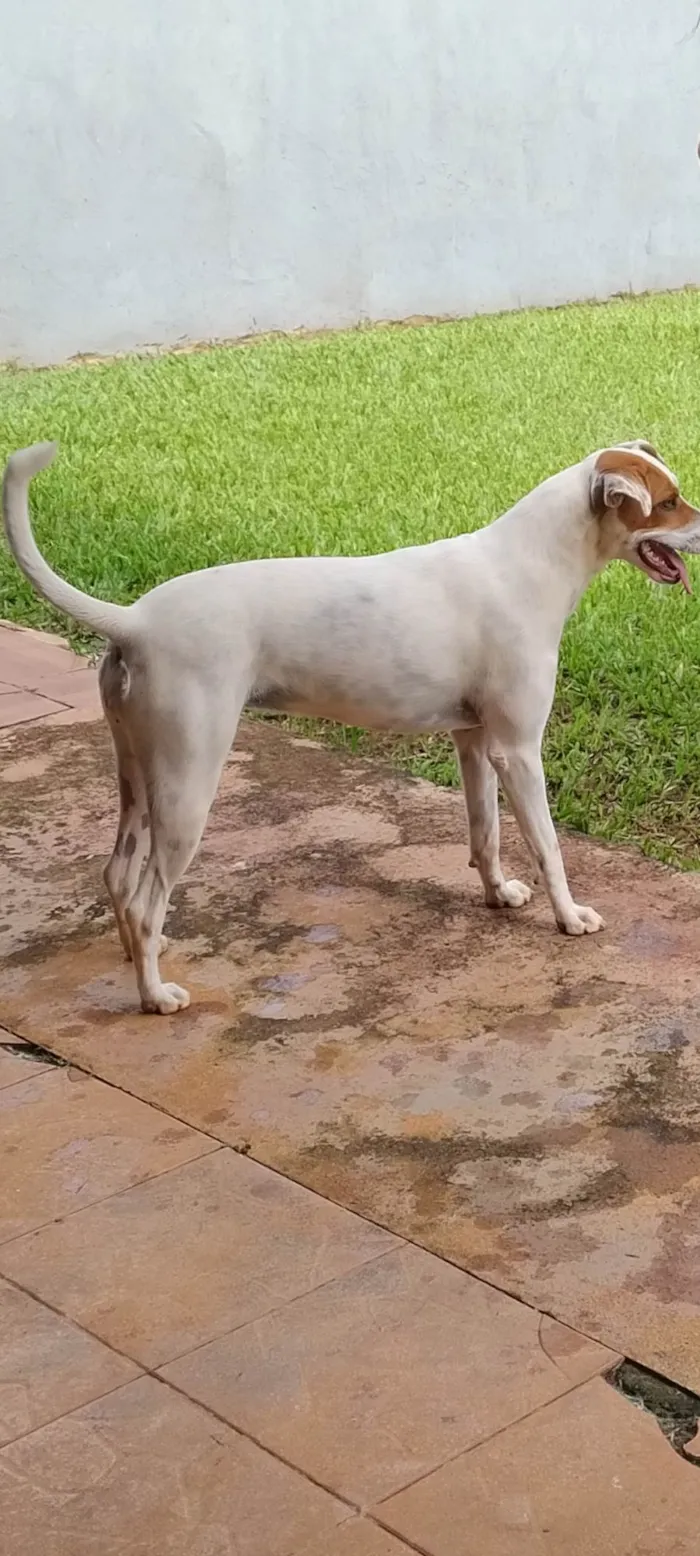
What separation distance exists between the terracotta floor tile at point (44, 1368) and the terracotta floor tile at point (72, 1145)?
0.24 meters

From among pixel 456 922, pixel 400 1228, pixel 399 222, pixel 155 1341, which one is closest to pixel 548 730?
pixel 456 922

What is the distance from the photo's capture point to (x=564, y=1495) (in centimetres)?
216

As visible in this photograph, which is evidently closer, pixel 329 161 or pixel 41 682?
pixel 41 682

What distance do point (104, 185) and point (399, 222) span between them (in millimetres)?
2265

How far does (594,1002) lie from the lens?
3459 millimetres

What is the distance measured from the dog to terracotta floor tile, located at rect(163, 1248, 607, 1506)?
1047 millimetres

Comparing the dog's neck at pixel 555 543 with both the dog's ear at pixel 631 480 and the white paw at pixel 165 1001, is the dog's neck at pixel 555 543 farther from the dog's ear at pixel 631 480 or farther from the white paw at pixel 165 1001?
the white paw at pixel 165 1001

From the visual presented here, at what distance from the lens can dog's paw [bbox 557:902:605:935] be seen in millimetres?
3754

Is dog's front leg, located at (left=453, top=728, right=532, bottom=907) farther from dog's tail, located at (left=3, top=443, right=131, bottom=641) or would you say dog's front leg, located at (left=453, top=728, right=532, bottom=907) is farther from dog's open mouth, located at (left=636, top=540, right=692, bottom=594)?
dog's tail, located at (left=3, top=443, right=131, bottom=641)

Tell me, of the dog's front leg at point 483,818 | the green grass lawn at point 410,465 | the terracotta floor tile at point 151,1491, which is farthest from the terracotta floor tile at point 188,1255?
the green grass lawn at point 410,465

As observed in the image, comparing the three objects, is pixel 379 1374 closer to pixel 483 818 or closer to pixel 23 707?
pixel 483 818

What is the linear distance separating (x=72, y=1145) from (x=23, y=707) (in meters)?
2.48

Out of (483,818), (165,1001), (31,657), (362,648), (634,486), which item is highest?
(634,486)

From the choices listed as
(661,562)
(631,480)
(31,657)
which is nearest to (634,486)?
(631,480)
